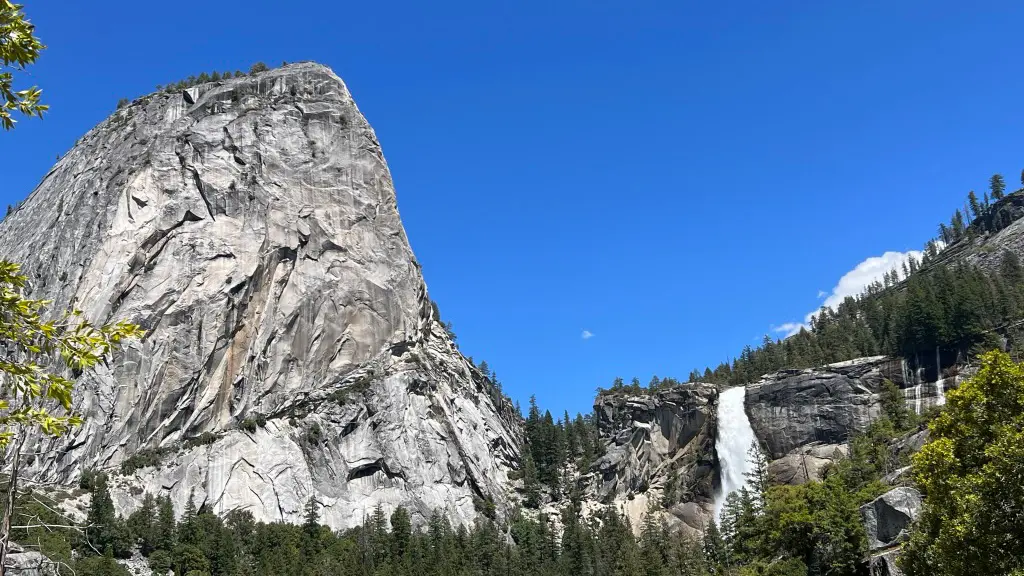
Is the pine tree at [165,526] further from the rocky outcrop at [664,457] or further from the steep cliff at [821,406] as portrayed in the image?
the steep cliff at [821,406]

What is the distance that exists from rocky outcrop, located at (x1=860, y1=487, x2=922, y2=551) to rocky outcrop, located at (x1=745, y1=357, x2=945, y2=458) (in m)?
75.2

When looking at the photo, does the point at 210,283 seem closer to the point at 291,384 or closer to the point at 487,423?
the point at 291,384

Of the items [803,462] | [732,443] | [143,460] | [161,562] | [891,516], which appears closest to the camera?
[891,516]

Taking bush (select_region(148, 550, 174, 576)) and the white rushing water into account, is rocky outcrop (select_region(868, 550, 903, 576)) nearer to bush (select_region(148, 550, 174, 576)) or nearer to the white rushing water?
bush (select_region(148, 550, 174, 576))

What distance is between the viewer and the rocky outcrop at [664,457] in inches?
4850

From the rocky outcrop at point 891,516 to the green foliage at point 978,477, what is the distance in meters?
12.4

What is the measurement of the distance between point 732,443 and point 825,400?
15788mm

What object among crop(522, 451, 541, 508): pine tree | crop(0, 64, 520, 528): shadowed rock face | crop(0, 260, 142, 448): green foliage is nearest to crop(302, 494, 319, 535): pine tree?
Result: crop(0, 64, 520, 528): shadowed rock face

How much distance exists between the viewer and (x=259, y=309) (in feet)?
411

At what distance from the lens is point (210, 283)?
12231cm

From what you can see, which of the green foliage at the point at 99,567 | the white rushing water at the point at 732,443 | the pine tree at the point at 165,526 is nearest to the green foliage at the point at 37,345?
the green foliage at the point at 99,567

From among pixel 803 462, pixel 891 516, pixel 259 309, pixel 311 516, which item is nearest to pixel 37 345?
pixel 891 516

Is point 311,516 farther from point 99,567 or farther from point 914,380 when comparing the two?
point 914,380

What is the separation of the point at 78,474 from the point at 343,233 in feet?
183
